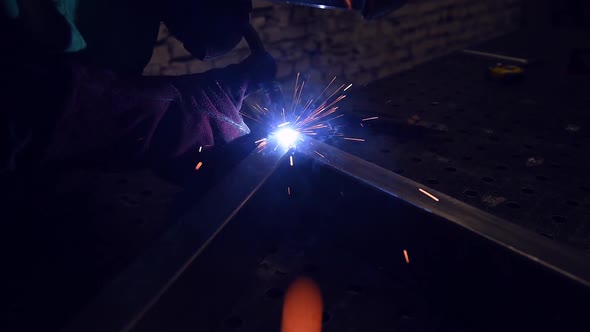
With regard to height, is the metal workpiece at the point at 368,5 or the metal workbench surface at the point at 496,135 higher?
the metal workpiece at the point at 368,5

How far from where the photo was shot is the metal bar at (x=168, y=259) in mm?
682

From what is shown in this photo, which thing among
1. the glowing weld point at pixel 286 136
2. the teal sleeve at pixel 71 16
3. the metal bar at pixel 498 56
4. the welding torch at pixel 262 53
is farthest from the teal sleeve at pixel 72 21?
the metal bar at pixel 498 56

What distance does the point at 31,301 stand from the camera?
821mm

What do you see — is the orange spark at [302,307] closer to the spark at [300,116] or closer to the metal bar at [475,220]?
the metal bar at [475,220]

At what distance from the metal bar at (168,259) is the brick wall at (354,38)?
974 millimetres

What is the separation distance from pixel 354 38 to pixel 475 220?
1.86 m

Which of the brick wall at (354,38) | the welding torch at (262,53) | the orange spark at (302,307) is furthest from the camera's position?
the brick wall at (354,38)

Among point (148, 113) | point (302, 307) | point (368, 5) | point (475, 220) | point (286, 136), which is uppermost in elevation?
point (368, 5)

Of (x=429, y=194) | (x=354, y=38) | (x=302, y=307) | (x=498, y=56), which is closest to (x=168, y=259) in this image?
(x=302, y=307)

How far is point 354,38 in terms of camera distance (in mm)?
2459

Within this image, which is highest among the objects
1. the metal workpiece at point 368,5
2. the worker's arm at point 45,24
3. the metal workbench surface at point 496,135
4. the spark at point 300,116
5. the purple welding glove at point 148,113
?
the worker's arm at point 45,24

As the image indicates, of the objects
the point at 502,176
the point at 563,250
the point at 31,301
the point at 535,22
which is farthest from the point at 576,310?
the point at 535,22

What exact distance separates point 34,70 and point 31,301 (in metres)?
0.43

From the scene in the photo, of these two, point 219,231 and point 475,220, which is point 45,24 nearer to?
point 219,231
